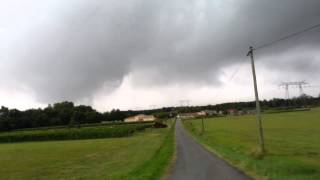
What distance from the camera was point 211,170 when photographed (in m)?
24.8

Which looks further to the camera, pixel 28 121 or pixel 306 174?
pixel 28 121

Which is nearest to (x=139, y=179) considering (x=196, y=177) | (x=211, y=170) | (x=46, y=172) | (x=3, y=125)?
(x=196, y=177)

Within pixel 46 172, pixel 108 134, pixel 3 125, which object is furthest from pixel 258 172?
pixel 3 125

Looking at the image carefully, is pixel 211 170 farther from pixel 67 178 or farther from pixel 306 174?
pixel 67 178

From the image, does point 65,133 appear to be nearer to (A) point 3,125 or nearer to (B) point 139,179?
(A) point 3,125

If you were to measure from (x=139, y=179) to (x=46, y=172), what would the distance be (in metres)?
14.7

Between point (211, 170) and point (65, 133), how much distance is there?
101 m

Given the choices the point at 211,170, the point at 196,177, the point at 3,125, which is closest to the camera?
the point at 196,177

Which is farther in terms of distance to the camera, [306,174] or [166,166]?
[166,166]

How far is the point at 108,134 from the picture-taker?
118m

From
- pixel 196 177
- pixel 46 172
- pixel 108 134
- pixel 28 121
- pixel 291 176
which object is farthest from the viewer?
pixel 28 121

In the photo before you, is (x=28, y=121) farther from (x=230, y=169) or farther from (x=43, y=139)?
(x=230, y=169)

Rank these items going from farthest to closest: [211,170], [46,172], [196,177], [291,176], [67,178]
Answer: [46,172], [67,178], [211,170], [196,177], [291,176]

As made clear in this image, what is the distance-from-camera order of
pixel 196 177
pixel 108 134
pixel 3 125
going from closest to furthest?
pixel 196 177
pixel 108 134
pixel 3 125
